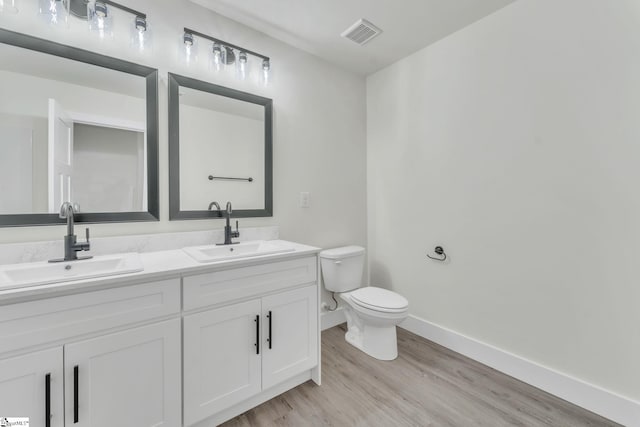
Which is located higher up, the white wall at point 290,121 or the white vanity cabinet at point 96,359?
the white wall at point 290,121

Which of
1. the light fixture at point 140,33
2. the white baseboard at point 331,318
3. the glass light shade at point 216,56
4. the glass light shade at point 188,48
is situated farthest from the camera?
the white baseboard at point 331,318

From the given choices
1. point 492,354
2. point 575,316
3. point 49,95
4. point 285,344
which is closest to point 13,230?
point 49,95

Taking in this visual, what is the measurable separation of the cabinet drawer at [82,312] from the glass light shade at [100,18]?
4.54 ft

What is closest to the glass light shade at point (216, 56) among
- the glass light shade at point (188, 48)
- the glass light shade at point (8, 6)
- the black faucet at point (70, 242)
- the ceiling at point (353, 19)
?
the glass light shade at point (188, 48)

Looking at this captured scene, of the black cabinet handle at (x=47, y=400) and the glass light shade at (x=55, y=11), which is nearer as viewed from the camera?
the black cabinet handle at (x=47, y=400)

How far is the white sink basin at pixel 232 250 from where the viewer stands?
141 centimetres

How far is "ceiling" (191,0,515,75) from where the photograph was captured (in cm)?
175

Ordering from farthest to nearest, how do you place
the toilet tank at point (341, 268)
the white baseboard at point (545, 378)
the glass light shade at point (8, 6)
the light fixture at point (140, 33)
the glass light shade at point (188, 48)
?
1. the toilet tank at point (341, 268)
2. the glass light shade at point (188, 48)
3. the light fixture at point (140, 33)
4. the white baseboard at point (545, 378)
5. the glass light shade at point (8, 6)

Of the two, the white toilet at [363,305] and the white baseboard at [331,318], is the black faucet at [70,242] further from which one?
the white baseboard at [331,318]

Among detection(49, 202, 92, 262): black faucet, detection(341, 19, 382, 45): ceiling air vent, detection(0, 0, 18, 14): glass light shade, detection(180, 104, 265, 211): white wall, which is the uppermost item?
detection(341, 19, 382, 45): ceiling air vent

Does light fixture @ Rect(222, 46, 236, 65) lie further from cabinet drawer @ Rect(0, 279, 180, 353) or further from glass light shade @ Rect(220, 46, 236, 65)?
cabinet drawer @ Rect(0, 279, 180, 353)

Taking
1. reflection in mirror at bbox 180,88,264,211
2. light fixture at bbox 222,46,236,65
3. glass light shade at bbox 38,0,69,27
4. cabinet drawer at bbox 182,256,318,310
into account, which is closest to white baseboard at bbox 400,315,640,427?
cabinet drawer at bbox 182,256,318,310

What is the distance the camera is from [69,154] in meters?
1.39

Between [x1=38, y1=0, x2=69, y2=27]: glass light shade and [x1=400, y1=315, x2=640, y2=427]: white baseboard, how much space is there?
3051 mm
